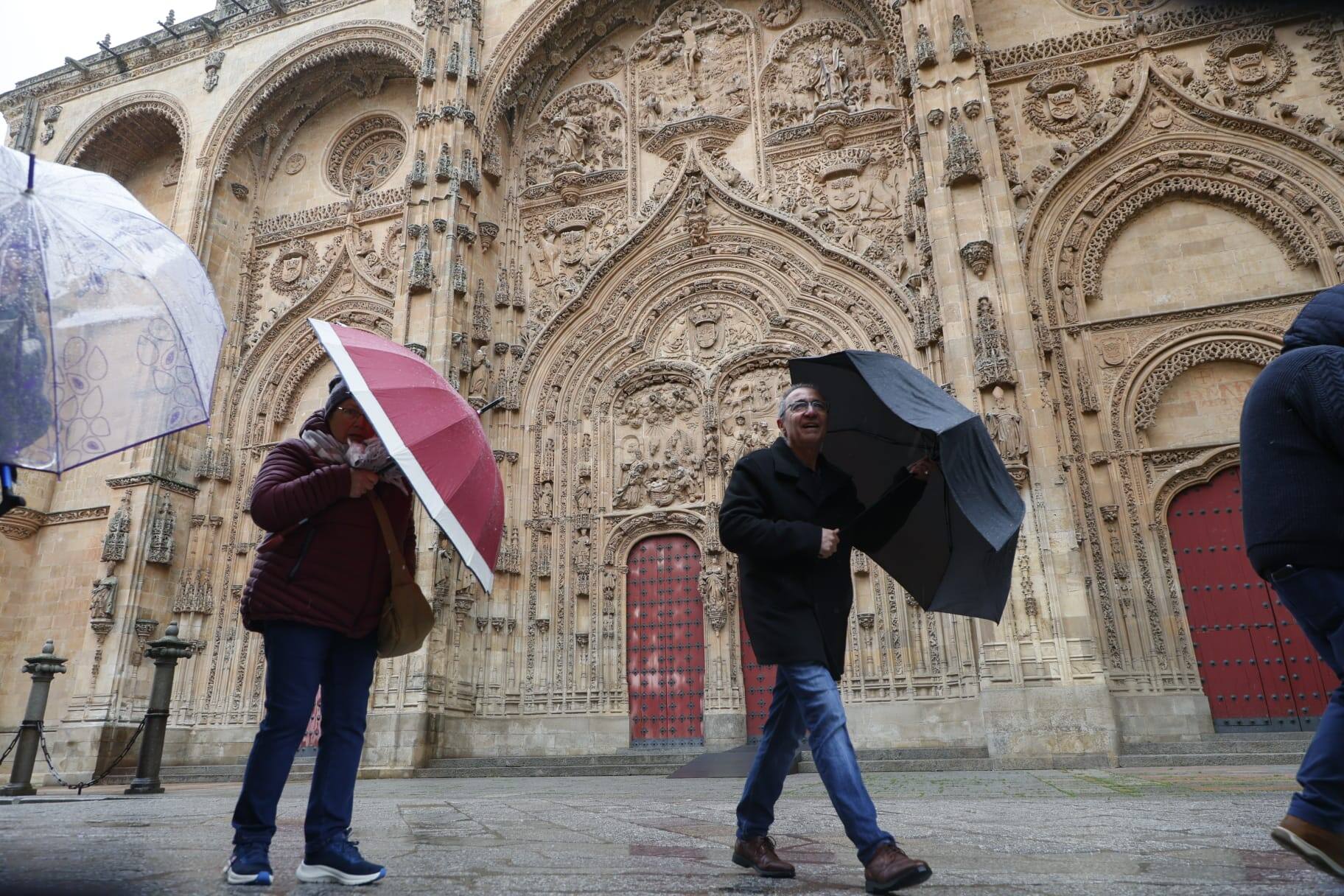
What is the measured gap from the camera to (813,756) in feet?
8.86

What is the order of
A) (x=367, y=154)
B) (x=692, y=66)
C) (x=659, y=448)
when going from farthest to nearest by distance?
(x=367, y=154)
(x=692, y=66)
(x=659, y=448)

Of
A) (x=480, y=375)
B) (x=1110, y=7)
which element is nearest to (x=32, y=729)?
(x=480, y=375)

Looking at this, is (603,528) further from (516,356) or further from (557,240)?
(557,240)

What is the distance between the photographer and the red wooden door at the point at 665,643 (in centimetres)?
1273

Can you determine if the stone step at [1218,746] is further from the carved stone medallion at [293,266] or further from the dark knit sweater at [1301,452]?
the carved stone medallion at [293,266]

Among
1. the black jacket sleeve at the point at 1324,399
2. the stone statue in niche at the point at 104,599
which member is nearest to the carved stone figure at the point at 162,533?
the stone statue in niche at the point at 104,599

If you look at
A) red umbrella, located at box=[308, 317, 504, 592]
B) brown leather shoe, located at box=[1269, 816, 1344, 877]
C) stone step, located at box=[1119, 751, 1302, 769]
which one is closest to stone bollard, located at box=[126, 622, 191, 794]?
red umbrella, located at box=[308, 317, 504, 592]

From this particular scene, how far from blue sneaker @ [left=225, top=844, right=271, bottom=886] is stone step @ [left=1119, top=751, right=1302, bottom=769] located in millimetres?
8798

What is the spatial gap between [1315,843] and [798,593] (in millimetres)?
1603

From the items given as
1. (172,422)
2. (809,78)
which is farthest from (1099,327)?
(172,422)

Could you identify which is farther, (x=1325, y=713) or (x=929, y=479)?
(x=929, y=479)

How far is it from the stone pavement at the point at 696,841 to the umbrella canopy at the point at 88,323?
51.2 inches

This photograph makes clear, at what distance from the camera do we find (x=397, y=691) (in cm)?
1213

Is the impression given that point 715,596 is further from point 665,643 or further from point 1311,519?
point 1311,519
